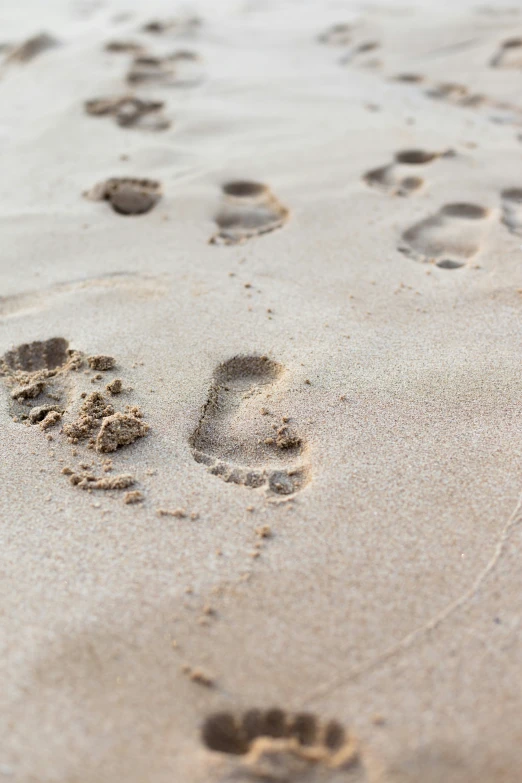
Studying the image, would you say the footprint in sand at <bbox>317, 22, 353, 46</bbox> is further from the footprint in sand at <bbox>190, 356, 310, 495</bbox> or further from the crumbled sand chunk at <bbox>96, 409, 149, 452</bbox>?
the crumbled sand chunk at <bbox>96, 409, 149, 452</bbox>

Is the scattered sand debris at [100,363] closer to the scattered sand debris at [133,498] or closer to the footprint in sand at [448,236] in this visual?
the scattered sand debris at [133,498]

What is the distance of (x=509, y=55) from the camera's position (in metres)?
4.25

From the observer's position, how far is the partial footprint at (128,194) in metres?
2.82

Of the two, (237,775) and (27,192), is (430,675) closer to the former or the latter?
(237,775)

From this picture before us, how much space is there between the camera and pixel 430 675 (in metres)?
1.26

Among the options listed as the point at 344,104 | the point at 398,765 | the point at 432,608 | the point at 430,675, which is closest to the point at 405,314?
the point at 432,608

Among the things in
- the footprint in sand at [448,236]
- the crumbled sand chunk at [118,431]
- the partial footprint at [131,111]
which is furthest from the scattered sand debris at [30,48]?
the crumbled sand chunk at [118,431]

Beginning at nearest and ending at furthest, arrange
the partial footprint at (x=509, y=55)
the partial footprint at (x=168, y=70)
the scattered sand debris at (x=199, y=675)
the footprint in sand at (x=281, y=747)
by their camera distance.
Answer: the footprint in sand at (x=281, y=747) → the scattered sand debris at (x=199, y=675) → the partial footprint at (x=168, y=70) → the partial footprint at (x=509, y=55)

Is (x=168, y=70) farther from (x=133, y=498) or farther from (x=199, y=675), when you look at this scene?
(x=199, y=675)

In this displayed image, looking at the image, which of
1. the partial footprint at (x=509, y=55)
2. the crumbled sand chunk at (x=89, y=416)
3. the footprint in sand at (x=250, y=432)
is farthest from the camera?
the partial footprint at (x=509, y=55)

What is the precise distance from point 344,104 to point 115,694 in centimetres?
320

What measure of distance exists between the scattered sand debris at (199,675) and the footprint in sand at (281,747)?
0.19 feet

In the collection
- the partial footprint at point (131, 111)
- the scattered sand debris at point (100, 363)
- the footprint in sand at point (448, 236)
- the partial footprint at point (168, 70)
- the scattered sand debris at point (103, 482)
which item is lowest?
the scattered sand debris at point (103, 482)

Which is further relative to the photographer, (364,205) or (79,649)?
(364,205)
